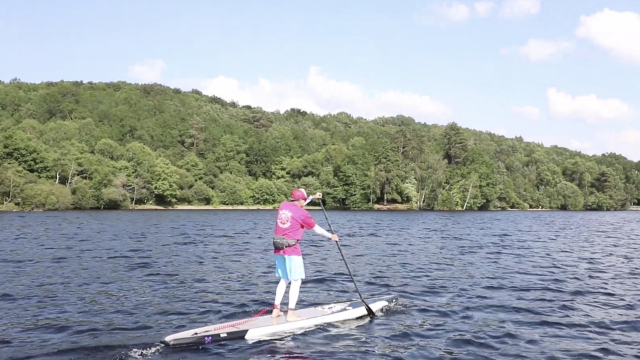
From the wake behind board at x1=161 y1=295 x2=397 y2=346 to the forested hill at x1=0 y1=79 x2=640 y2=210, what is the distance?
78823 millimetres

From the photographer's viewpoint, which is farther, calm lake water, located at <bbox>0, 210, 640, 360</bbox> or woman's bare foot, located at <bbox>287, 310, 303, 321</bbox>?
woman's bare foot, located at <bbox>287, 310, 303, 321</bbox>

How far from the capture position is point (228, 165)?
134 m

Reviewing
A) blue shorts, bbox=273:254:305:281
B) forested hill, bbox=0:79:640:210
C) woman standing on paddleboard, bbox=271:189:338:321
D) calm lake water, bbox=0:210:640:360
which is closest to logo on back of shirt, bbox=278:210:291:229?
woman standing on paddleboard, bbox=271:189:338:321

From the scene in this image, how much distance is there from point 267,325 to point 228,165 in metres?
124

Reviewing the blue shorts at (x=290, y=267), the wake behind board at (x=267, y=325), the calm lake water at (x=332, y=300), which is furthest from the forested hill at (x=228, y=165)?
the blue shorts at (x=290, y=267)

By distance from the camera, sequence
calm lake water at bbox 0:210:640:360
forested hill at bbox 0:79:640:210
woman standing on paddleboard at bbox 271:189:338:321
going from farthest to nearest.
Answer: forested hill at bbox 0:79:640:210 < woman standing on paddleboard at bbox 271:189:338:321 < calm lake water at bbox 0:210:640:360

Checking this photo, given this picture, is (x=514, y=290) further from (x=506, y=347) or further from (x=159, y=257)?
(x=159, y=257)

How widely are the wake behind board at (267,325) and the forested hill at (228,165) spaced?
78.8m

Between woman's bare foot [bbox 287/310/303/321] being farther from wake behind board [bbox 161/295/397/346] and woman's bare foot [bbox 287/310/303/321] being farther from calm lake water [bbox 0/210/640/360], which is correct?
calm lake water [bbox 0/210/640/360]

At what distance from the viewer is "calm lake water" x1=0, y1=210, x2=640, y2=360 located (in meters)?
11.4

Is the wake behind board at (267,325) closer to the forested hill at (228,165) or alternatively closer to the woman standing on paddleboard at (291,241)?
the woman standing on paddleboard at (291,241)

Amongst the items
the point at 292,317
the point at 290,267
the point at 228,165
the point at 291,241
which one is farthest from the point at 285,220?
the point at 228,165

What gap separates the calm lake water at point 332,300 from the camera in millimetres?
11383

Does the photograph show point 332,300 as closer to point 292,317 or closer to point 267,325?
point 292,317
